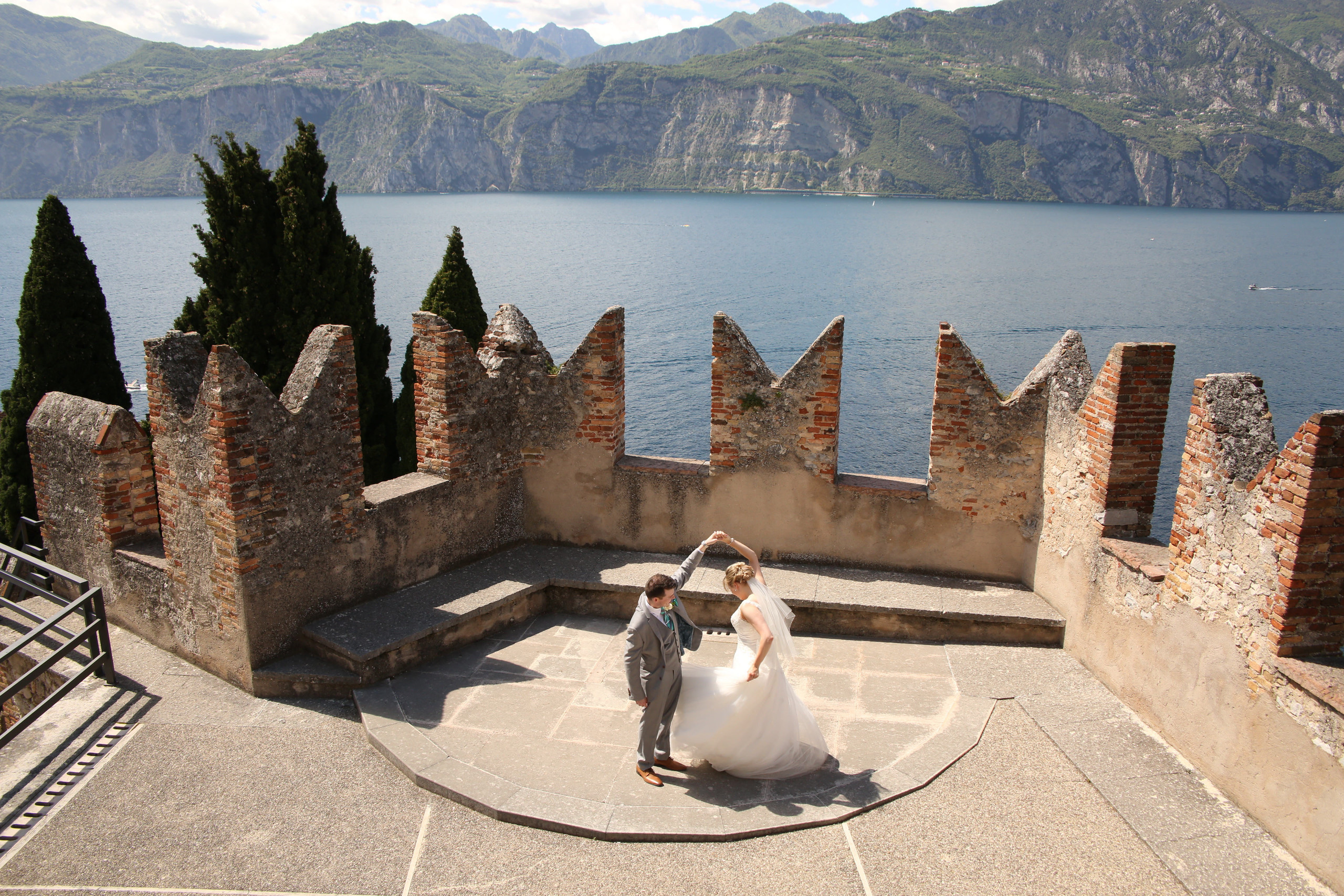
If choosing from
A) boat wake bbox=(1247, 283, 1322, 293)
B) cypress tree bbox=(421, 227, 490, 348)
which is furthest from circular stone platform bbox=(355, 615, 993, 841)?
boat wake bbox=(1247, 283, 1322, 293)

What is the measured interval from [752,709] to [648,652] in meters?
0.82

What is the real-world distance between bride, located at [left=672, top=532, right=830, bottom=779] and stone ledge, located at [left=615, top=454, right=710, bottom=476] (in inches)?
121

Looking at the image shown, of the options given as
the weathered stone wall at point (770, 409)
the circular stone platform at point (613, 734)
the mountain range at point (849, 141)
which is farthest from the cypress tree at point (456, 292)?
the mountain range at point (849, 141)

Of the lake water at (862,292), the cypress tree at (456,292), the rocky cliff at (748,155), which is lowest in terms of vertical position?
the lake water at (862,292)

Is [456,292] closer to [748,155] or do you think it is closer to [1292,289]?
[1292,289]

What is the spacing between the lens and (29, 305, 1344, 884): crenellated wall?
5.65 meters

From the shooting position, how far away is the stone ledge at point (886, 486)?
8.84 meters

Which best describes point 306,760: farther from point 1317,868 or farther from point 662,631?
point 1317,868

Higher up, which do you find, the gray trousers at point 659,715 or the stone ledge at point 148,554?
the stone ledge at point 148,554

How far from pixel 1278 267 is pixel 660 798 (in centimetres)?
8911

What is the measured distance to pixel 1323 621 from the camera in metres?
5.59

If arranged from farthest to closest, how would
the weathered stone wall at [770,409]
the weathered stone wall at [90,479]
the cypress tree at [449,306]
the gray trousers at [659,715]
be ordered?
the cypress tree at [449,306]
the weathered stone wall at [770,409]
the weathered stone wall at [90,479]
the gray trousers at [659,715]

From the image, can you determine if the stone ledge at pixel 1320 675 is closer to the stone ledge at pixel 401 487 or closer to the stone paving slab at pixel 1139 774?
the stone paving slab at pixel 1139 774

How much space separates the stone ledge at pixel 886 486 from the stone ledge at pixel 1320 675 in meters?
3.66
